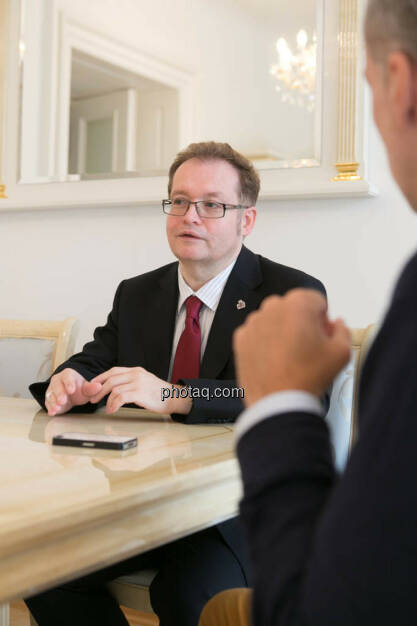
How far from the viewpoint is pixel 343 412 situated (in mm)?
2070

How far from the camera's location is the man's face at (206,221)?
7.50 feet

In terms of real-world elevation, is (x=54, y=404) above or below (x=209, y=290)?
below

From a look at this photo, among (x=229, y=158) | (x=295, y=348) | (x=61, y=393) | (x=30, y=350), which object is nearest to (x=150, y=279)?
(x=229, y=158)

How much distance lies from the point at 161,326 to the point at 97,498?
1.23m

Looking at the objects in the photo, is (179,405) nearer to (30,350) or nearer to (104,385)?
(104,385)

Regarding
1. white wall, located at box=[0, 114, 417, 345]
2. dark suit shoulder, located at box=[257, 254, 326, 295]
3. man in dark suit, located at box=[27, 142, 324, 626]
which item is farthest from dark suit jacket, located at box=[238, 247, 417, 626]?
white wall, located at box=[0, 114, 417, 345]

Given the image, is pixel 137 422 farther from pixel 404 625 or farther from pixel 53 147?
pixel 53 147

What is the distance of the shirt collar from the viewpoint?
7.32 ft

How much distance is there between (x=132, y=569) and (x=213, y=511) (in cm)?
53

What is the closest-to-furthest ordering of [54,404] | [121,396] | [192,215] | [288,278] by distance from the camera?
[121,396] → [54,404] → [288,278] → [192,215]

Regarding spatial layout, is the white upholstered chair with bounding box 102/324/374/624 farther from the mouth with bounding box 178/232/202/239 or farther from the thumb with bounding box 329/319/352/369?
the thumb with bounding box 329/319/352/369

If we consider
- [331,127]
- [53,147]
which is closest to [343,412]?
[331,127]

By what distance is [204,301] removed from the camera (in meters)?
2.23

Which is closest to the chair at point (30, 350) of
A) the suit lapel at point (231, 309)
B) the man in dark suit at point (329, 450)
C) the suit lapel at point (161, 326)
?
the suit lapel at point (161, 326)
